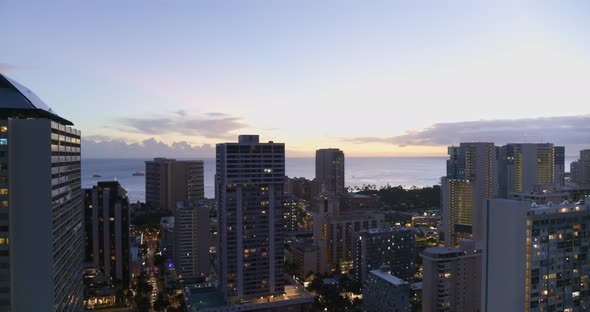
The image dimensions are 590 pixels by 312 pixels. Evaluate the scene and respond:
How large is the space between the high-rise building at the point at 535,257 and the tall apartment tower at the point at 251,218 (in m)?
14.0

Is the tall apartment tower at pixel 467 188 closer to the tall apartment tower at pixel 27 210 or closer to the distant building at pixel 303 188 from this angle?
the distant building at pixel 303 188

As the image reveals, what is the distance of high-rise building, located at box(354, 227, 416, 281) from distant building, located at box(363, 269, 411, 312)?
5.45 metres

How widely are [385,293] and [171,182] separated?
1790 inches

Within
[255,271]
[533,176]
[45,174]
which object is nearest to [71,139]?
[45,174]

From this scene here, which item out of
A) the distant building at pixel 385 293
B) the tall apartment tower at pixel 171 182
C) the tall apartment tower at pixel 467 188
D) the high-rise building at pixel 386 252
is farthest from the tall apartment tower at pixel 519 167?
the tall apartment tower at pixel 171 182

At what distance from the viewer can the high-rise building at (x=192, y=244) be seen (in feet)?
108

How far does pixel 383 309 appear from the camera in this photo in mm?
22922

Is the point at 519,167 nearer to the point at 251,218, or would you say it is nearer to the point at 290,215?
the point at 290,215

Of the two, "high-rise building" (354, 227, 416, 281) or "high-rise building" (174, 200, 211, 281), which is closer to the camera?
"high-rise building" (354, 227, 416, 281)

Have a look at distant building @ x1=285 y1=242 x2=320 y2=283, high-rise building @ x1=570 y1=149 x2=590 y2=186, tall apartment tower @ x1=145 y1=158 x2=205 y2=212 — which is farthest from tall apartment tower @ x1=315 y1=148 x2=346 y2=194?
distant building @ x1=285 y1=242 x2=320 y2=283

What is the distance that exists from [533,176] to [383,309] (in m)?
32.4

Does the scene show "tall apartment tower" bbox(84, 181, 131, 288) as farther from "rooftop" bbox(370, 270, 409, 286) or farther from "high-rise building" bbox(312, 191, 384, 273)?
"rooftop" bbox(370, 270, 409, 286)

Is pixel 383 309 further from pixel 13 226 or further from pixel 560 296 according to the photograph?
pixel 13 226

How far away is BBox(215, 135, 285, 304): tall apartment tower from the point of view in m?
24.9
